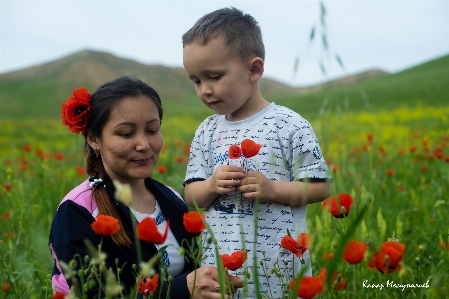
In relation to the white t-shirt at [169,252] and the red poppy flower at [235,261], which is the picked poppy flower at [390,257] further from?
the white t-shirt at [169,252]

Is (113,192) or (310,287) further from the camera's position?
(113,192)

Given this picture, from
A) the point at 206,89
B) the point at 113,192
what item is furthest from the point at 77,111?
the point at 206,89

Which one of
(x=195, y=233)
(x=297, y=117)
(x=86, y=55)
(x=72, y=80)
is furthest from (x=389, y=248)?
(x=86, y=55)

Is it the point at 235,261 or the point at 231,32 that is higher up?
the point at 231,32

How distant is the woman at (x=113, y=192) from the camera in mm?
1935

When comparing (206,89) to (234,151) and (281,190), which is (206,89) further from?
(281,190)

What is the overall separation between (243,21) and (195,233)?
970mm

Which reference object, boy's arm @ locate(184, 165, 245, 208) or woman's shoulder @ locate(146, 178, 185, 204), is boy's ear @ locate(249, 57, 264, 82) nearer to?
boy's arm @ locate(184, 165, 245, 208)

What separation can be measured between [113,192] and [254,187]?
24.8 inches

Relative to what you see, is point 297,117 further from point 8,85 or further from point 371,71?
point 371,71

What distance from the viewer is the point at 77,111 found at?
88.0 inches

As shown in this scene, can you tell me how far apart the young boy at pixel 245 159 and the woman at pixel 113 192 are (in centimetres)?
22

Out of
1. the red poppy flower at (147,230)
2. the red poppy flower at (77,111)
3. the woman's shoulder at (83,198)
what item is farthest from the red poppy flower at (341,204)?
the red poppy flower at (77,111)

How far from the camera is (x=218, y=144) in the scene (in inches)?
81.5
